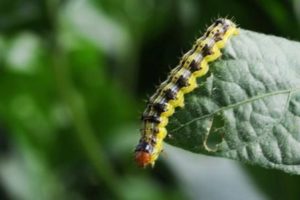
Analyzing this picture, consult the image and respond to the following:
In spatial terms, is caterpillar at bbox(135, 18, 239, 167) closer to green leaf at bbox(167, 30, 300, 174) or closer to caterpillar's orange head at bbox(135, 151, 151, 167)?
caterpillar's orange head at bbox(135, 151, 151, 167)

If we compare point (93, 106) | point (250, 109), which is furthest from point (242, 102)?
point (93, 106)

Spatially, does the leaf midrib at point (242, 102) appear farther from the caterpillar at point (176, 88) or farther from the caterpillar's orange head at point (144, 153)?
the caterpillar's orange head at point (144, 153)

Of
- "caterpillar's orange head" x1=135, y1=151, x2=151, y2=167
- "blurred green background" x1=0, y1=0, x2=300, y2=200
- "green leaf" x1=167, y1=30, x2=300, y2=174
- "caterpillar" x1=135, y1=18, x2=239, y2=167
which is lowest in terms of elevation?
"green leaf" x1=167, y1=30, x2=300, y2=174

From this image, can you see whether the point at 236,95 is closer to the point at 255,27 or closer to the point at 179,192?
the point at 255,27

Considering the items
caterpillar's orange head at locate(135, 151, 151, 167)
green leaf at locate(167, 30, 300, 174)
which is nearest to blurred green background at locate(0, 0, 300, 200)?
caterpillar's orange head at locate(135, 151, 151, 167)

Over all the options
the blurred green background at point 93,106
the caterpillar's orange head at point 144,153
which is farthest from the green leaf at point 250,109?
the blurred green background at point 93,106

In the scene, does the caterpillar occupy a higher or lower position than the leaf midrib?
higher
